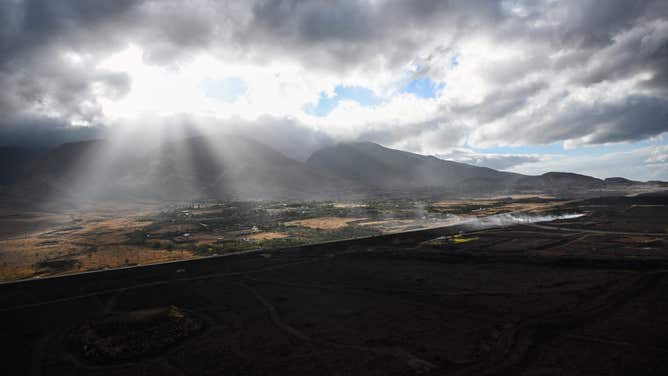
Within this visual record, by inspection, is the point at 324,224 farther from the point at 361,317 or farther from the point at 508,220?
the point at 361,317

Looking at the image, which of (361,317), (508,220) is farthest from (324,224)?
(361,317)

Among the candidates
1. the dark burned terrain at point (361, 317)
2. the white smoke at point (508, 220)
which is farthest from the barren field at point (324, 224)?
the dark burned terrain at point (361, 317)

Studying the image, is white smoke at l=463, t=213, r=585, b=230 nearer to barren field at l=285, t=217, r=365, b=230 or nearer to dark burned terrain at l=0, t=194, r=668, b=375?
barren field at l=285, t=217, r=365, b=230

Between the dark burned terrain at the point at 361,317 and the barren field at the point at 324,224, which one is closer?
the dark burned terrain at the point at 361,317

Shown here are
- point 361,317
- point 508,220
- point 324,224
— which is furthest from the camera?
point 324,224

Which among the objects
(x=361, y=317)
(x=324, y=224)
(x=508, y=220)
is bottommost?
(x=361, y=317)

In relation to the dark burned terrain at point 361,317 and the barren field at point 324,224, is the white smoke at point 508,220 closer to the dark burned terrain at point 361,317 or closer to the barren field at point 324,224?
the barren field at point 324,224

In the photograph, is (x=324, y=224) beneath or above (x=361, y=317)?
above

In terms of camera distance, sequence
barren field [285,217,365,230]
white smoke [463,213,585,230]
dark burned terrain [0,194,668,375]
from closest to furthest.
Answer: dark burned terrain [0,194,668,375]
white smoke [463,213,585,230]
barren field [285,217,365,230]

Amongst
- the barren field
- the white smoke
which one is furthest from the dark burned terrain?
the barren field
